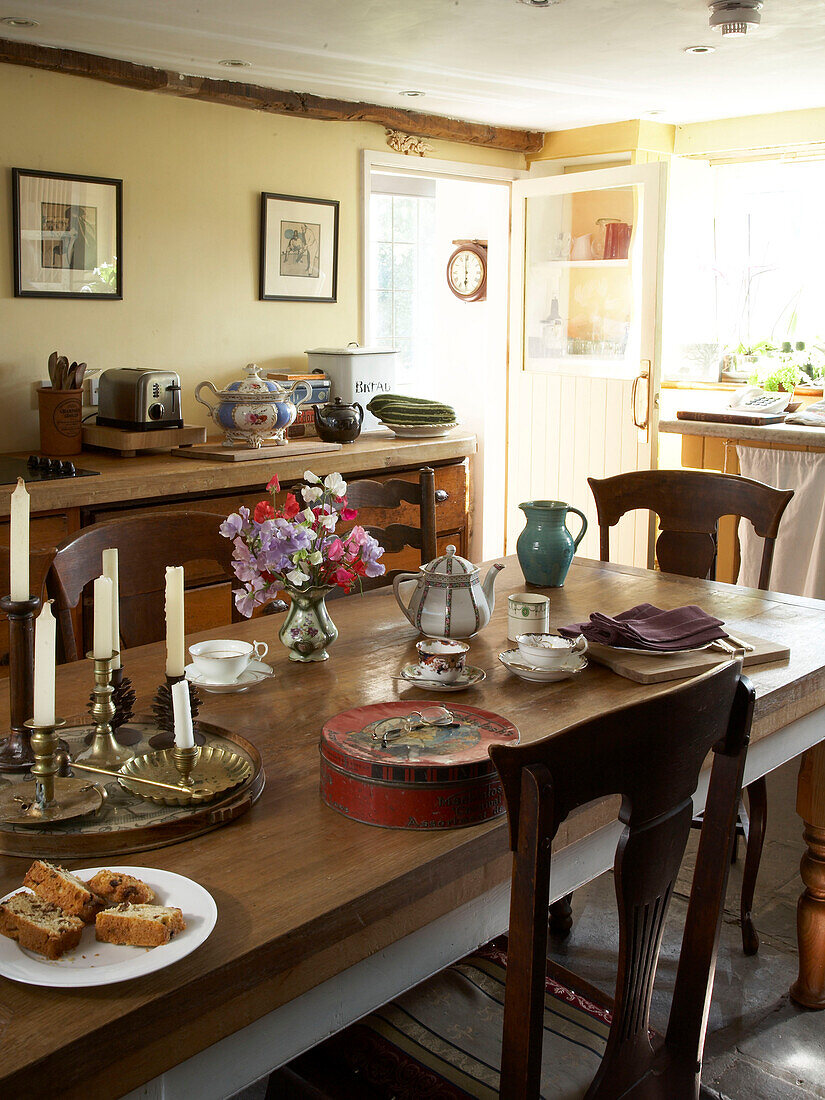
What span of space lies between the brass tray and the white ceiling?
2.24m

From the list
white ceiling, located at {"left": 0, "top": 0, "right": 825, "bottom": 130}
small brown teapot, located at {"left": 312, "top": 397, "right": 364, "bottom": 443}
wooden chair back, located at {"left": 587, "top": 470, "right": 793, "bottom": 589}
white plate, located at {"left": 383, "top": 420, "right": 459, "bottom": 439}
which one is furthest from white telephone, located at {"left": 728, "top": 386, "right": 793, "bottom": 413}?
wooden chair back, located at {"left": 587, "top": 470, "right": 793, "bottom": 589}

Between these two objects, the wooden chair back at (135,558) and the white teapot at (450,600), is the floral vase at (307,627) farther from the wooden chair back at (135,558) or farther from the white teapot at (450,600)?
the wooden chair back at (135,558)

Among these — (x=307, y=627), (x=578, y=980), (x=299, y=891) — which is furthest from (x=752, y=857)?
(x=299, y=891)

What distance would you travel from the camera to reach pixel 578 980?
4.46 ft

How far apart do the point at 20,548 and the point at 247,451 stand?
2.25 m


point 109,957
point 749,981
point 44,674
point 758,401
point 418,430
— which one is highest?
point 758,401

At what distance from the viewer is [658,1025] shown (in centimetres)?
200

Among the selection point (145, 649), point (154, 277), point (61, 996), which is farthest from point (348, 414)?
point (61, 996)

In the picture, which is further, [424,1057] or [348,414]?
[348,414]

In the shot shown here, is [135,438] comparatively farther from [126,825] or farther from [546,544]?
[126,825]

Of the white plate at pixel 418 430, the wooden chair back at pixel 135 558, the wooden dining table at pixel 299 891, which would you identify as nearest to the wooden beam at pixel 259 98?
the white plate at pixel 418 430

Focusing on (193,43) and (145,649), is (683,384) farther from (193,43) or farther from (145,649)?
(145,649)

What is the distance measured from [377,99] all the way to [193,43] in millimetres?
1081

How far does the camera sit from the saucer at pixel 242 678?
158 cm
